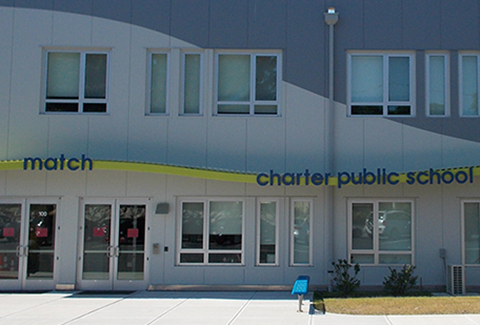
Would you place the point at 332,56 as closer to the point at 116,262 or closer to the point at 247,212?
the point at 247,212

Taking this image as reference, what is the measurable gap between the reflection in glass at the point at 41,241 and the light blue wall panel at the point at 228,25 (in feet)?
19.7

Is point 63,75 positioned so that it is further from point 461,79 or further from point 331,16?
point 461,79

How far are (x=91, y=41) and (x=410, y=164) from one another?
28.6 feet

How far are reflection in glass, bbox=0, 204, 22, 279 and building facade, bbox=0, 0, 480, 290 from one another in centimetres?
4

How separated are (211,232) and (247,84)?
392 cm

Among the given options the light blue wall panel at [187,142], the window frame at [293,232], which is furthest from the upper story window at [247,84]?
the window frame at [293,232]

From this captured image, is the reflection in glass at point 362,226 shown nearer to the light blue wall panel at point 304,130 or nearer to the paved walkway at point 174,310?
the light blue wall panel at point 304,130

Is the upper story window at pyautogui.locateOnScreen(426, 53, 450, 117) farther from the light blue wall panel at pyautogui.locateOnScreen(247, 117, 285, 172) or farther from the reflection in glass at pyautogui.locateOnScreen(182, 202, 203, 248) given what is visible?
the reflection in glass at pyautogui.locateOnScreen(182, 202, 203, 248)

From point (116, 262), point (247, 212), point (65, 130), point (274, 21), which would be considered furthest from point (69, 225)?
point (274, 21)

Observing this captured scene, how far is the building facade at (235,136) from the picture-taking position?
1449 cm

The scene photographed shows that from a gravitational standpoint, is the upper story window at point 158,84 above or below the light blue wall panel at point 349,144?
above

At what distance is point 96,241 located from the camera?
14.7m

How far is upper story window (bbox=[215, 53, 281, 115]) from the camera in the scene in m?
14.8

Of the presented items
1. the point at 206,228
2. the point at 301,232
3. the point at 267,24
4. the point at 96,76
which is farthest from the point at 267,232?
the point at 96,76
